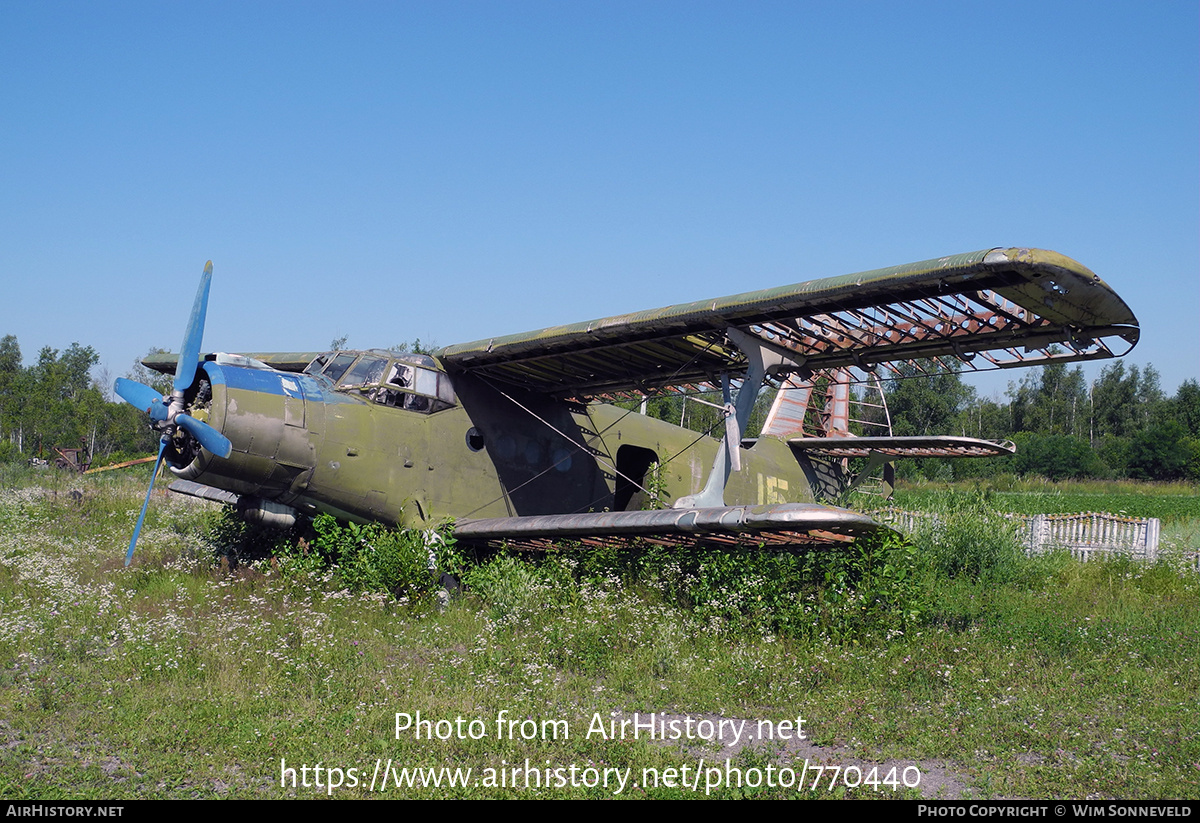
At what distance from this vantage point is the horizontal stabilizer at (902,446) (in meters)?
14.2

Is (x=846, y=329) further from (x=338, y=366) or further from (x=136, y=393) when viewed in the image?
(x=136, y=393)

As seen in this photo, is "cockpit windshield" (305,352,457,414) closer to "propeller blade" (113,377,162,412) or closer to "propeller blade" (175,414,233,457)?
"propeller blade" (175,414,233,457)

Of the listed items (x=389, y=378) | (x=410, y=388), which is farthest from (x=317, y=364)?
(x=410, y=388)

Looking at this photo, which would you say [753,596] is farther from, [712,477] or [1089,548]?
[1089,548]

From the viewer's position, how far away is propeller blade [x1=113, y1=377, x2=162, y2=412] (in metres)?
10.6

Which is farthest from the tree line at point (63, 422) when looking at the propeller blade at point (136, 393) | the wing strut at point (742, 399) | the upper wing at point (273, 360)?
the wing strut at point (742, 399)

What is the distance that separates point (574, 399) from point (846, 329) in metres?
4.80

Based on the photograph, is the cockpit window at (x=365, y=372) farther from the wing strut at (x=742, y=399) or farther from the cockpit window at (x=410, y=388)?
the wing strut at (x=742, y=399)

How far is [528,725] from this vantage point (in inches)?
259

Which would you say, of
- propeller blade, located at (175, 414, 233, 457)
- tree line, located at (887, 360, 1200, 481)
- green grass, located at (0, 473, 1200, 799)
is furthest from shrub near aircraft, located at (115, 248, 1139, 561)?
tree line, located at (887, 360, 1200, 481)

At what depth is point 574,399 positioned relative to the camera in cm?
1384

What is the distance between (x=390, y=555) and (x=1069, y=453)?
6744cm

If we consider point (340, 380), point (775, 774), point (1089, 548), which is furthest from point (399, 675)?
point (1089, 548)

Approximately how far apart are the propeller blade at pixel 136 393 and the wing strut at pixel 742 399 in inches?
263
